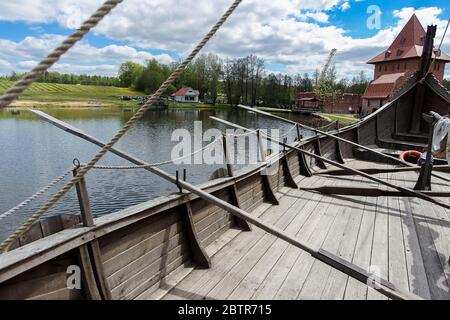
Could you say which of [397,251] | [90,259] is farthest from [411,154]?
[90,259]

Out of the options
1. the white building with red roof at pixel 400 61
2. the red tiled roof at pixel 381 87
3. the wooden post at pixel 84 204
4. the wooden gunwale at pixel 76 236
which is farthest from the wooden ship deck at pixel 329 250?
the white building with red roof at pixel 400 61

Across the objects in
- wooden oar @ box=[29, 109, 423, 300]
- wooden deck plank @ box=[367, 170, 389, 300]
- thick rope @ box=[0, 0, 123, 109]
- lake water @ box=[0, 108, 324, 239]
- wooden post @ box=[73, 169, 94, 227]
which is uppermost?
thick rope @ box=[0, 0, 123, 109]

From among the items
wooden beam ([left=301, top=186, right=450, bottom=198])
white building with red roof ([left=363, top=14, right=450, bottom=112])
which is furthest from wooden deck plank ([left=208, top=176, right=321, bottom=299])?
white building with red roof ([left=363, top=14, right=450, bottom=112])

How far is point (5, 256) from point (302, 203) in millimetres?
3975

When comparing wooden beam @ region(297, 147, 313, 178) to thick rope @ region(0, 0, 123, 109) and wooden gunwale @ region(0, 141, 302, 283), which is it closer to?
wooden gunwale @ region(0, 141, 302, 283)

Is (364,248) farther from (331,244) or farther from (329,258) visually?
(329,258)

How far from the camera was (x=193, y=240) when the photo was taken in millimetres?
2920

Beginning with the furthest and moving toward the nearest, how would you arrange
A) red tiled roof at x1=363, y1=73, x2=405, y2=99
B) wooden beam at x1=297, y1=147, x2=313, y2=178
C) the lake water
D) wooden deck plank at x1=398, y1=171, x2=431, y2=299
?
red tiled roof at x1=363, y1=73, x2=405, y2=99, the lake water, wooden beam at x1=297, y1=147, x2=313, y2=178, wooden deck plank at x1=398, y1=171, x2=431, y2=299

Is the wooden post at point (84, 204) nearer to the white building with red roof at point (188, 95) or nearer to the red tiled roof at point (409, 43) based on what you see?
the red tiled roof at point (409, 43)

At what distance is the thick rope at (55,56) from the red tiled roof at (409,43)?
63733 mm

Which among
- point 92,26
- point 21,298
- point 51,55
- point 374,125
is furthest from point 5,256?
point 374,125

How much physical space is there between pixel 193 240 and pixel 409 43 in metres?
67.1

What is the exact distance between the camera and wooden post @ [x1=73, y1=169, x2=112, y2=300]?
6.49ft

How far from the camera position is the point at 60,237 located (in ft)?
6.11
